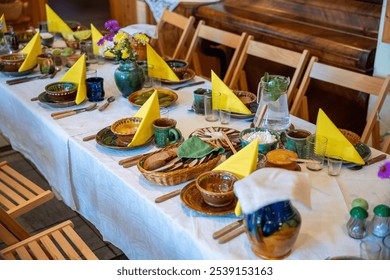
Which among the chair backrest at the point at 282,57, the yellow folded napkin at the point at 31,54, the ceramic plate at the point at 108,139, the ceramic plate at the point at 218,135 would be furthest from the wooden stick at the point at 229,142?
the yellow folded napkin at the point at 31,54

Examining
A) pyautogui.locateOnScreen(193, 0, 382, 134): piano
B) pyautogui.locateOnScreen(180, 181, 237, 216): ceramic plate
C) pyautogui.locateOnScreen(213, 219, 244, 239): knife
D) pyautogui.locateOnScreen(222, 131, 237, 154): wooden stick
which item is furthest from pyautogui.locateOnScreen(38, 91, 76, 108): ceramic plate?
pyautogui.locateOnScreen(193, 0, 382, 134): piano

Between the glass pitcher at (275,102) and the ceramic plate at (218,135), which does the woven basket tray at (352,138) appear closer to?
the glass pitcher at (275,102)

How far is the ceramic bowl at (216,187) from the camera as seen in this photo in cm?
136

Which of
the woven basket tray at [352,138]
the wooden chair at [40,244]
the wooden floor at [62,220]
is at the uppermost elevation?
the woven basket tray at [352,138]

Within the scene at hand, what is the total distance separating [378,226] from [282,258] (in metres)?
0.26

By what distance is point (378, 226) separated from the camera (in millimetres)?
1252

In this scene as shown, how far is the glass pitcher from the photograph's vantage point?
180 centimetres

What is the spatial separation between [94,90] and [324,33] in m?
1.45

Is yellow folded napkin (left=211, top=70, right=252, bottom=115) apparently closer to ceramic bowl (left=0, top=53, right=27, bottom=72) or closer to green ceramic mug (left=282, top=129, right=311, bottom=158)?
green ceramic mug (left=282, top=129, right=311, bottom=158)

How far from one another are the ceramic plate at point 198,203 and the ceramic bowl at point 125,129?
38 centimetres

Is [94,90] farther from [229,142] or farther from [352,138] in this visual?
[352,138]

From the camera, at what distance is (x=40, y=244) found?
1744 millimetres

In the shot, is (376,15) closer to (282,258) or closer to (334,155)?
(334,155)

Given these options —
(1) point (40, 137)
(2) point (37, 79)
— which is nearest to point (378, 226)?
(1) point (40, 137)
